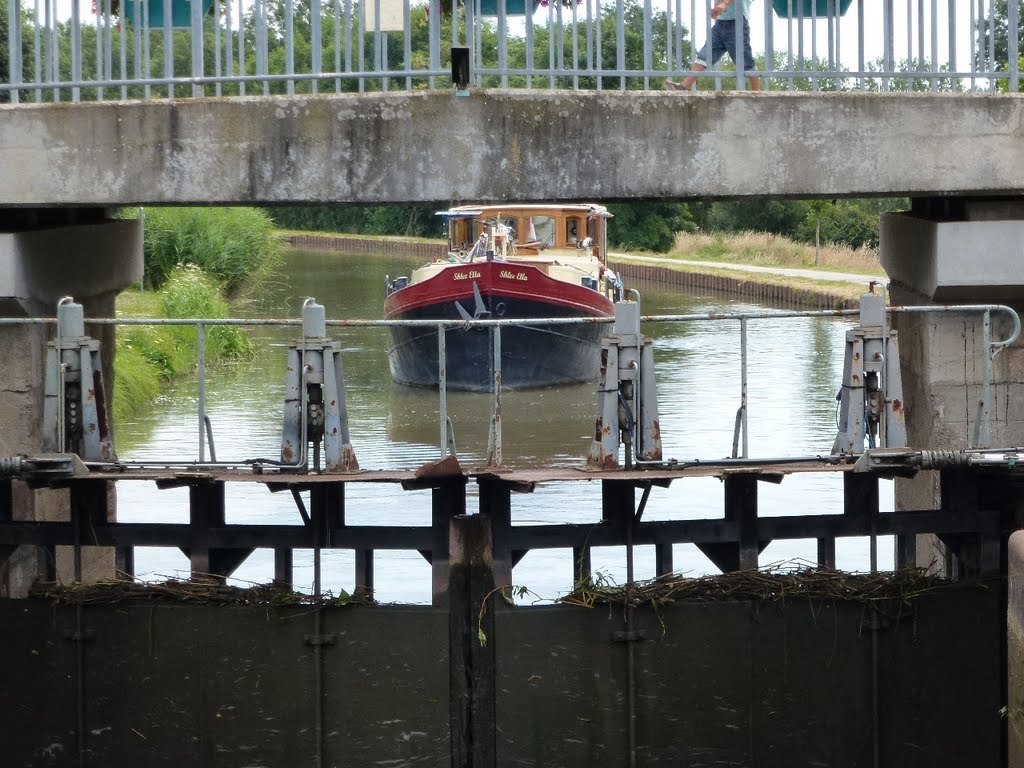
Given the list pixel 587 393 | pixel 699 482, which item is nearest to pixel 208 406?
pixel 587 393

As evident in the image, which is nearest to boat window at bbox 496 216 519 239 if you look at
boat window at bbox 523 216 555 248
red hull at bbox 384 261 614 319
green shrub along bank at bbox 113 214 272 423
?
boat window at bbox 523 216 555 248

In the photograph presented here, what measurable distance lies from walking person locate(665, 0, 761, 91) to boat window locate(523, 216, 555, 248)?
1721 centimetres

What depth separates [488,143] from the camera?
28.3ft

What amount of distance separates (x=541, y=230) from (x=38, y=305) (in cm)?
1789

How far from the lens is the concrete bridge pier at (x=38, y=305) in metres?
9.29

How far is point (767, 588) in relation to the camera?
30.4 ft

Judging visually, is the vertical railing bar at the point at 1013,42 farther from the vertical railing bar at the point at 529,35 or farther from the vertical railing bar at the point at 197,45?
the vertical railing bar at the point at 197,45

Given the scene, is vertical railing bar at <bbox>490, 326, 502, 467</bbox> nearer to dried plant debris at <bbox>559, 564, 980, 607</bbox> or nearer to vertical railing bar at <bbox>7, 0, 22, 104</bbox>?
dried plant debris at <bbox>559, 564, 980, 607</bbox>

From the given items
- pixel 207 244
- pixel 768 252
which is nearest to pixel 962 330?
pixel 207 244

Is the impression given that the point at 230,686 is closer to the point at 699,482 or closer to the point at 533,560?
the point at 533,560

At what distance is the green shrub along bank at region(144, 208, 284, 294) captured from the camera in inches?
1399

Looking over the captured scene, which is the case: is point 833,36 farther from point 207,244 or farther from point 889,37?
point 207,244

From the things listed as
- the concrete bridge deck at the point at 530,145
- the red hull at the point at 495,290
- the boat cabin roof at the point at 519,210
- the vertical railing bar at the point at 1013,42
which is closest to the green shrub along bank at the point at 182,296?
the red hull at the point at 495,290

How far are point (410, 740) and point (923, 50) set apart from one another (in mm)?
4946
